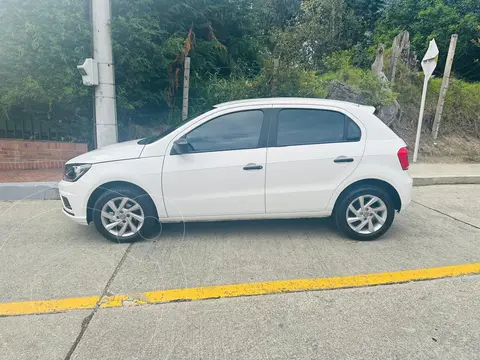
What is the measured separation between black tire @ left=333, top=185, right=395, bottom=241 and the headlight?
2.93m

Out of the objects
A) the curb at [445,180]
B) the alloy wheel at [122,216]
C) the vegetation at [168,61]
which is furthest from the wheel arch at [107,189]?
the curb at [445,180]

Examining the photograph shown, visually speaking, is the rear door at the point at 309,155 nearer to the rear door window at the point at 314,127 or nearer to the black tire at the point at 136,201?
the rear door window at the point at 314,127

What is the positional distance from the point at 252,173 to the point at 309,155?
2.25ft

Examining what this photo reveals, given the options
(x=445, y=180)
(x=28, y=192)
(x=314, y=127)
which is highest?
(x=314, y=127)

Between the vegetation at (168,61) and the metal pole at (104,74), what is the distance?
0.86 metres

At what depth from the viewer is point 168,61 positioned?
719 cm

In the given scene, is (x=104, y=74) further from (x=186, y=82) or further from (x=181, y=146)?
(x=181, y=146)

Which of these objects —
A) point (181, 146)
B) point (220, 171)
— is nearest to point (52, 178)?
point (181, 146)

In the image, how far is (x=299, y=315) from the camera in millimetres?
2627

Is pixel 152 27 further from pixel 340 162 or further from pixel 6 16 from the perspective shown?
pixel 340 162

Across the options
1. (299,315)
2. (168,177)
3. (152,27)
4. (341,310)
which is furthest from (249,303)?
(152,27)

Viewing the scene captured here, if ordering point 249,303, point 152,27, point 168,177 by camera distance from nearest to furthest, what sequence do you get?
point 249,303
point 168,177
point 152,27

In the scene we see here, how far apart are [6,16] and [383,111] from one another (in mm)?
8712

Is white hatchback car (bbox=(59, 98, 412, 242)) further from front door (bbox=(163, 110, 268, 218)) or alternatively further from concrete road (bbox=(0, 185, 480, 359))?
concrete road (bbox=(0, 185, 480, 359))
